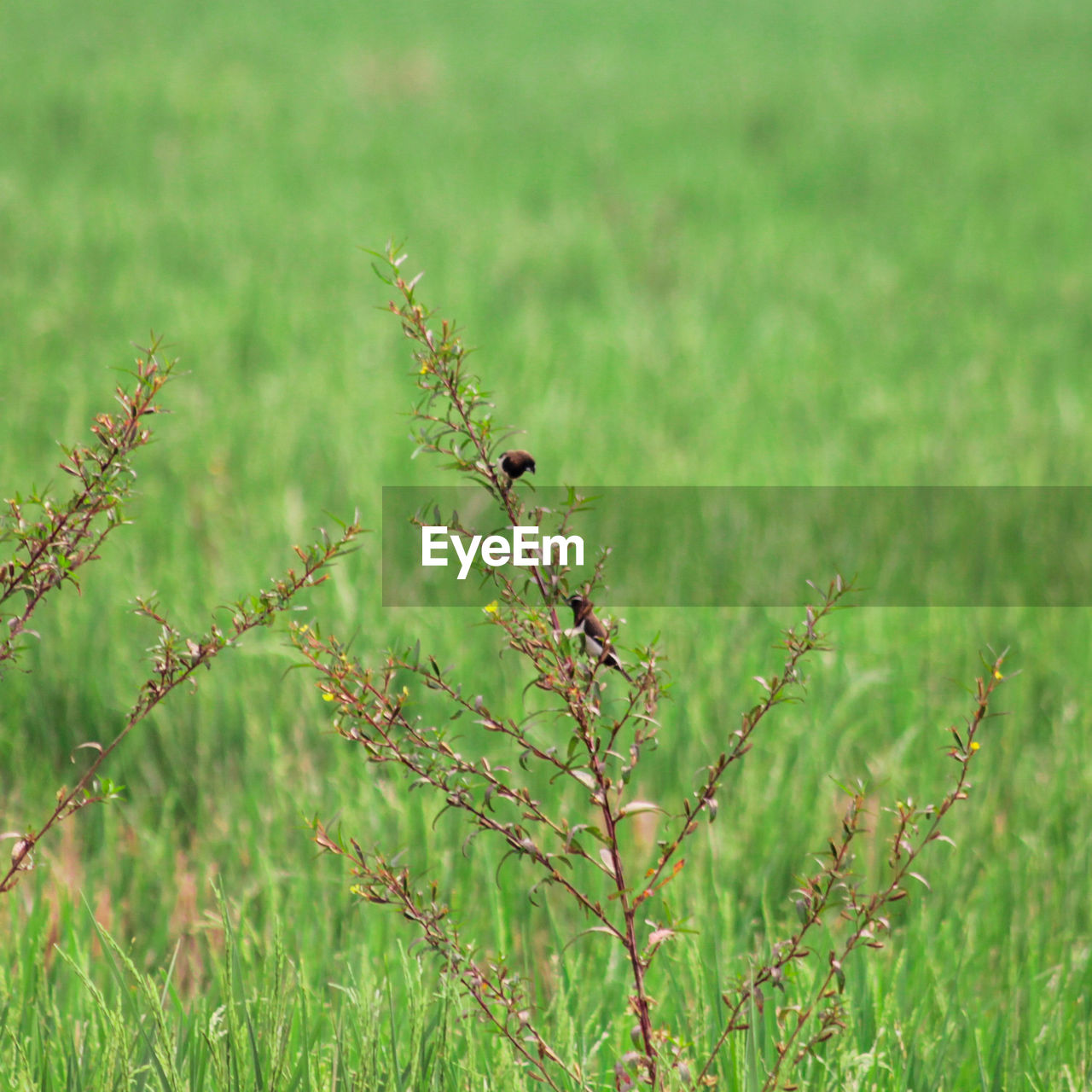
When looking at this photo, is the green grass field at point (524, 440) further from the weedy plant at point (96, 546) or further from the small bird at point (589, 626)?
the small bird at point (589, 626)

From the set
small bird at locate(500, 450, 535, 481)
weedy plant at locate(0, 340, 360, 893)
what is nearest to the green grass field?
weedy plant at locate(0, 340, 360, 893)

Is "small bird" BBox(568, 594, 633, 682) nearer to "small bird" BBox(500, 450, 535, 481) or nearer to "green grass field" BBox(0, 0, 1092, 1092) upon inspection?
"small bird" BBox(500, 450, 535, 481)

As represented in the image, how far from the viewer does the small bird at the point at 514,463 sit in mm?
1199

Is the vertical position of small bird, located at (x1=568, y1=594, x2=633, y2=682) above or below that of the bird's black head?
below

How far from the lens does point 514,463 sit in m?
1.20

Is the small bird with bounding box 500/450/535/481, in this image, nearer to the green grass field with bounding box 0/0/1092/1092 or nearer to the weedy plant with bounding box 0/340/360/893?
the weedy plant with bounding box 0/340/360/893

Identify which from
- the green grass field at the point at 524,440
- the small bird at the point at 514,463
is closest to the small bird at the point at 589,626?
the small bird at the point at 514,463

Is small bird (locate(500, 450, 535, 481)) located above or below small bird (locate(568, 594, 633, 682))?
above

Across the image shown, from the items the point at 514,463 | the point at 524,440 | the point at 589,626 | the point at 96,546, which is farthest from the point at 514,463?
the point at 524,440

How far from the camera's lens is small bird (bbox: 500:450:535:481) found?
1199mm

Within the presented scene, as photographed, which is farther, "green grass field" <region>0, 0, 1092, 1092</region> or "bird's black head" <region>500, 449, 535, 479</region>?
"green grass field" <region>0, 0, 1092, 1092</region>

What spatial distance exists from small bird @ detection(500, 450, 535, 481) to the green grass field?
1.36 feet

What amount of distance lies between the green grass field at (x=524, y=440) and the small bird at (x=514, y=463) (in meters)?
0.42

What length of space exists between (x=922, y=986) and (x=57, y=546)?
1485mm
